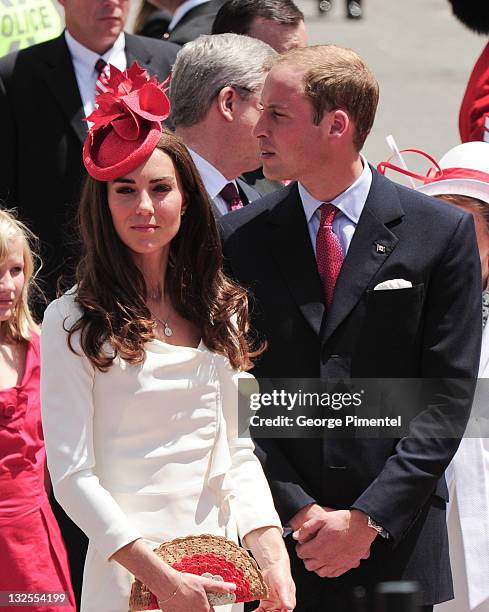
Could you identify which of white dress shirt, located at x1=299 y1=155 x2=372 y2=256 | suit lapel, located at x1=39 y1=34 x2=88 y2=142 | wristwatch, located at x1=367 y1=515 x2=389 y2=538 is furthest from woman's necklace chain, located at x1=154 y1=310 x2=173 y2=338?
suit lapel, located at x1=39 y1=34 x2=88 y2=142

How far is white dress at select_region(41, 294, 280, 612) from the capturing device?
3.18 metres

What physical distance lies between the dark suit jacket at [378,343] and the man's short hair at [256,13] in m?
2.07

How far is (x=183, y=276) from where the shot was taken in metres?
3.52

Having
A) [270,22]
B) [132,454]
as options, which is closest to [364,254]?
[132,454]

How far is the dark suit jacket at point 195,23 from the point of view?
20.5ft

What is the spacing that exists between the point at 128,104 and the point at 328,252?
0.74m

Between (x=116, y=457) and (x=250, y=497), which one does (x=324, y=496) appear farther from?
(x=116, y=457)

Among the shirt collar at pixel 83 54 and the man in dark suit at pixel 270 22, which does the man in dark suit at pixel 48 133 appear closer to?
the shirt collar at pixel 83 54

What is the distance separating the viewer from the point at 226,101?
4.66m

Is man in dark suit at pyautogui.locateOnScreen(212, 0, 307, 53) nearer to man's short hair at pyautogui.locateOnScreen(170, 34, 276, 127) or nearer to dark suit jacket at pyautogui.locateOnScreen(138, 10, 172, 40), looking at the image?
man's short hair at pyautogui.locateOnScreen(170, 34, 276, 127)

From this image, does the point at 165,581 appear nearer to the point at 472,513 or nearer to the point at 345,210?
the point at 345,210

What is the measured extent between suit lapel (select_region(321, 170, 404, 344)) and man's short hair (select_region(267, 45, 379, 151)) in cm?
22

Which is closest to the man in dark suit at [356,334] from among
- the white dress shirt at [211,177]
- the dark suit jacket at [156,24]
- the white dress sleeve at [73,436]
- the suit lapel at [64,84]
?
the white dress sleeve at [73,436]

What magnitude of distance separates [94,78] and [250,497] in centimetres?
240
